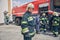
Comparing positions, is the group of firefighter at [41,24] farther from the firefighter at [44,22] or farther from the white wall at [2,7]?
the white wall at [2,7]

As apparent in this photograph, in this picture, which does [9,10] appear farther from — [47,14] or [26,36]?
[26,36]

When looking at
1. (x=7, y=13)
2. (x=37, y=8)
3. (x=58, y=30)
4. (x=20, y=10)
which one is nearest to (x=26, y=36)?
(x=58, y=30)

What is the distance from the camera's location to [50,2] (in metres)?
16.7

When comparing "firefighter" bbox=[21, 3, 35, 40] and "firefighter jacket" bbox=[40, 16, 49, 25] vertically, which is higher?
"firefighter" bbox=[21, 3, 35, 40]

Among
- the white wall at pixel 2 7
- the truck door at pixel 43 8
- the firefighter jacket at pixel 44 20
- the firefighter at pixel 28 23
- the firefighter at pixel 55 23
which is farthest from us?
the white wall at pixel 2 7

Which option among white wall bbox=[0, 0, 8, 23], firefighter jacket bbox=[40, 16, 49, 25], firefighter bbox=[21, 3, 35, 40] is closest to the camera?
firefighter bbox=[21, 3, 35, 40]

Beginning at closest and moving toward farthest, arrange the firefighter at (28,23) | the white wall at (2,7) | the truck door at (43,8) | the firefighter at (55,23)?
the firefighter at (28,23), the firefighter at (55,23), the truck door at (43,8), the white wall at (2,7)

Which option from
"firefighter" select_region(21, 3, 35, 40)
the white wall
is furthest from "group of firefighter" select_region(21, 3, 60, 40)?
the white wall

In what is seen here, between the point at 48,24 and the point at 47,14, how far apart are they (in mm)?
1144

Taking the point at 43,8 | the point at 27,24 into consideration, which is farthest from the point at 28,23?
the point at 43,8

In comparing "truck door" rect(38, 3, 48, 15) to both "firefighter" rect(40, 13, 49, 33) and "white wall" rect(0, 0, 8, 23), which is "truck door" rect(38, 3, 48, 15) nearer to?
"firefighter" rect(40, 13, 49, 33)

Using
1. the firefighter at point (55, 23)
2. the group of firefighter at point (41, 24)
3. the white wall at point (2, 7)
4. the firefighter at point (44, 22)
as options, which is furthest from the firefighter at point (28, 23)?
the white wall at point (2, 7)

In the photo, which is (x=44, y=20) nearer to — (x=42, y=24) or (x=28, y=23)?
(x=42, y=24)

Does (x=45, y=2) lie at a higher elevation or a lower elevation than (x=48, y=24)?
higher
